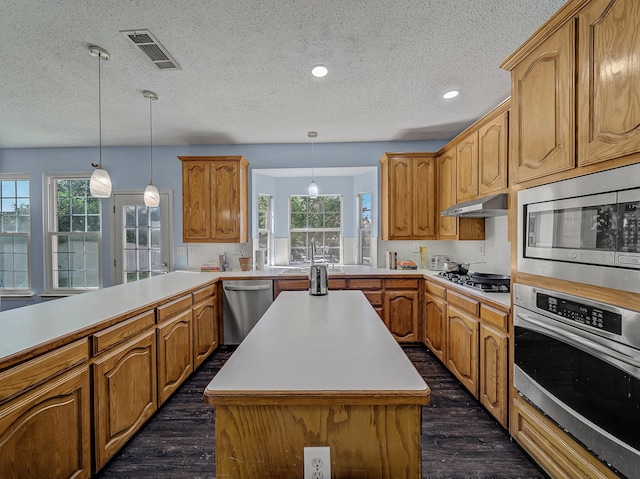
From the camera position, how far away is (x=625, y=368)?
3.62 feet

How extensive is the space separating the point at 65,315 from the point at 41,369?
51 centimetres

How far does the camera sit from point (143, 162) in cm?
408

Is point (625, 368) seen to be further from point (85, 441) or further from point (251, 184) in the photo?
point (251, 184)

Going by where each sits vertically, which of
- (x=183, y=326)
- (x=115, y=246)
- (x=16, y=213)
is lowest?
(x=183, y=326)

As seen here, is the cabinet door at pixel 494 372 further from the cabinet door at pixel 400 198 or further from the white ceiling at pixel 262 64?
the white ceiling at pixel 262 64

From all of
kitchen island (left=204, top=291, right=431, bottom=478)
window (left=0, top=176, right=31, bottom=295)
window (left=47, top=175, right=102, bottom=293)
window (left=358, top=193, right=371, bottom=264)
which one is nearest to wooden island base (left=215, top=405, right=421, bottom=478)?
kitchen island (left=204, top=291, right=431, bottom=478)

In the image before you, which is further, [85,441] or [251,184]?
[251,184]

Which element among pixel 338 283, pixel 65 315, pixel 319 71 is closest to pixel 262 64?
pixel 319 71

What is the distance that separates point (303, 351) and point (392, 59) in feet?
6.86

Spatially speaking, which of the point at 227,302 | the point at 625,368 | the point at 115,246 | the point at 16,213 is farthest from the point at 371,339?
the point at 16,213

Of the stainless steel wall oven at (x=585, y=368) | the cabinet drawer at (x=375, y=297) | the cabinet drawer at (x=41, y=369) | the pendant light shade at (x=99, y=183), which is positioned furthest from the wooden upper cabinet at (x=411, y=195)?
the cabinet drawer at (x=41, y=369)

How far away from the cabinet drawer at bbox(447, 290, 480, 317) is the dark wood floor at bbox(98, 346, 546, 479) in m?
0.72

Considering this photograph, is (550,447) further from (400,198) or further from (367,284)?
(400,198)

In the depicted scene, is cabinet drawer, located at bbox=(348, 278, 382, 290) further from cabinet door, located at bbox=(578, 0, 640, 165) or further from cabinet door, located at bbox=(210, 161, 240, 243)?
cabinet door, located at bbox=(578, 0, 640, 165)
